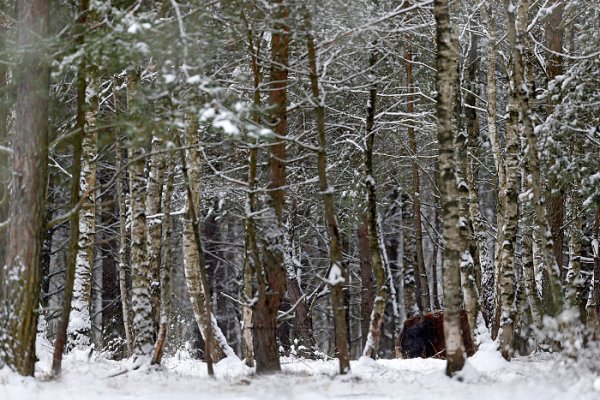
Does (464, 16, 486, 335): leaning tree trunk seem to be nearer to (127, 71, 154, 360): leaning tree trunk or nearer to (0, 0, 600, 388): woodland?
(0, 0, 600, 388): woodland

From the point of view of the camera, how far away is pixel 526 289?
15.5 m

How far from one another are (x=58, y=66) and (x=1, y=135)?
15.6 feet

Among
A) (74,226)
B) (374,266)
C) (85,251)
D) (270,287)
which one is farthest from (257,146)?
(85,251)

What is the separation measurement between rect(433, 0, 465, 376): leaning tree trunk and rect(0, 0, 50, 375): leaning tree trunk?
198 inches

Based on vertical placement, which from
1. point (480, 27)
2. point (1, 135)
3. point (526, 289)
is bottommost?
point (526, 289)

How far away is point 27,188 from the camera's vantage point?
9.38m

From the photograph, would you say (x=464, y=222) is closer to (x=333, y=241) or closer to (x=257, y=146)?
(x=333, y=241)

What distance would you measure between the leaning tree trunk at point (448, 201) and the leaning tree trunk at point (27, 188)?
5.02 meters

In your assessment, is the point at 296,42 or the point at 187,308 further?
the point at 187,308

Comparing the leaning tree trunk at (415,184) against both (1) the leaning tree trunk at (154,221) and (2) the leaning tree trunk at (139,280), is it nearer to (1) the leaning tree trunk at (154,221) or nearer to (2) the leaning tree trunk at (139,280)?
(1) the leaning tree trunk at (154,221)

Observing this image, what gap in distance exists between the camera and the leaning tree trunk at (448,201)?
912cm

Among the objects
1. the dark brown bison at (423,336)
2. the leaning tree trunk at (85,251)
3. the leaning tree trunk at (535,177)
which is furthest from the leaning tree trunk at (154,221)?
the dark brown bison at (423,336)

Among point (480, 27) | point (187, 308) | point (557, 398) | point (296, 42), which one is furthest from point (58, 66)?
point (187, 308)

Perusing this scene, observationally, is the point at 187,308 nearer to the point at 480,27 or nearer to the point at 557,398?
the point at 480,27
